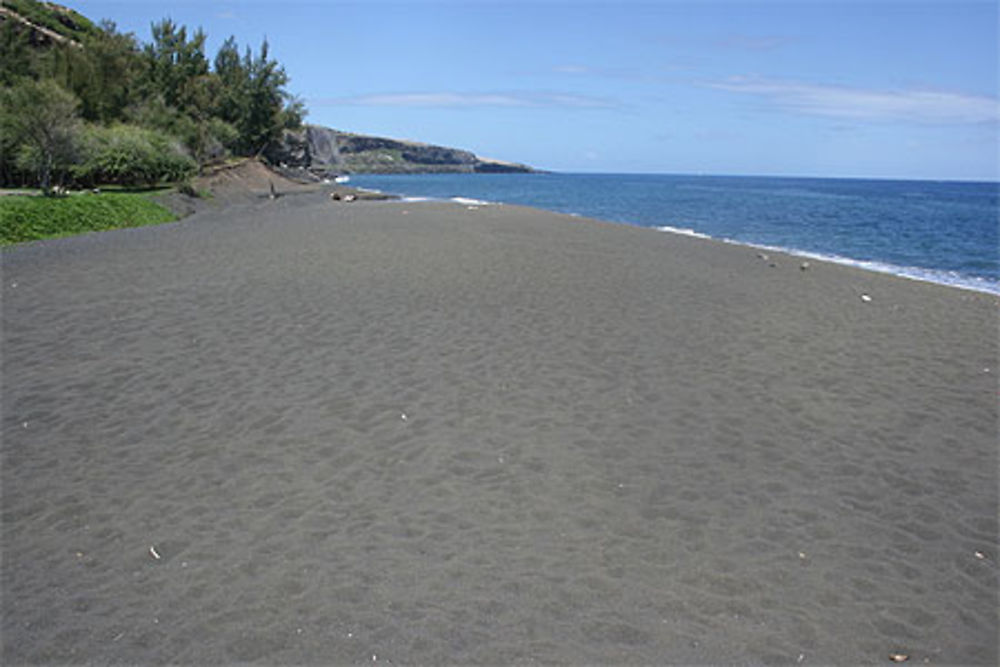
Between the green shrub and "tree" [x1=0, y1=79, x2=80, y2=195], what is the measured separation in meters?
2.05

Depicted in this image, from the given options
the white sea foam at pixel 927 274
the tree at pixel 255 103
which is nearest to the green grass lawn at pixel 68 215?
the white sea foam at pixel 927 274

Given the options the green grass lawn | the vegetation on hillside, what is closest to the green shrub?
the vegetation on hillside

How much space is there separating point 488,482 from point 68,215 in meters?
26.9

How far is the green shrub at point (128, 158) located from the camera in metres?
38.0

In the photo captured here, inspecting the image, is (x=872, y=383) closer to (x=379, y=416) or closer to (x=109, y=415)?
(x=379, y=416)

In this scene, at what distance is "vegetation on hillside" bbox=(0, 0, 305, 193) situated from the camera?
33.6 metres

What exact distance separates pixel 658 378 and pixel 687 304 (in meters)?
5.81

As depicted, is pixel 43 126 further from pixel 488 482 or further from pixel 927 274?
pixel 927 274

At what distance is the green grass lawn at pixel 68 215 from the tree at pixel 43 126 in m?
3.60

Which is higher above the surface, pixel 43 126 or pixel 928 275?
pixel 43 126

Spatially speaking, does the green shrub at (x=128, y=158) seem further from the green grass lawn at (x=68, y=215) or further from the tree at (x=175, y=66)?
the tree at (x=175, y=66)

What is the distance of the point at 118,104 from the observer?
177 feet

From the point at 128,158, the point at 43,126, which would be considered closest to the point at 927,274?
the point at 43,126

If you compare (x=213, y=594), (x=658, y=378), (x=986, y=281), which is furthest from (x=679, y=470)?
(x=986, y=281)
